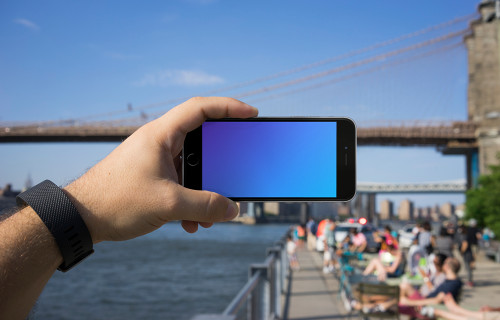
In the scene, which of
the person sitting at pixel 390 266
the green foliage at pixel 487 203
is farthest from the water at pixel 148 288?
the green foliage at pixel 487 203

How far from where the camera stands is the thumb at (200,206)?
4.66ft

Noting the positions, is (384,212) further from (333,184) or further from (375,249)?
(333,184)

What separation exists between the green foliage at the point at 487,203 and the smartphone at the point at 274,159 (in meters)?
19.2

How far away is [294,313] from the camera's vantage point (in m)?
8.49

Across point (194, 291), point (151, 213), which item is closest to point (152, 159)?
point (151, 213)

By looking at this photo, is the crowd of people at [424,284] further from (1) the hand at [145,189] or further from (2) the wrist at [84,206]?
(2) the wrist at [84,206]

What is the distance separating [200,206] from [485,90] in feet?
123

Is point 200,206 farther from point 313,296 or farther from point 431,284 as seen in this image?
point 313,296

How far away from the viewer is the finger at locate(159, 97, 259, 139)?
146 cm

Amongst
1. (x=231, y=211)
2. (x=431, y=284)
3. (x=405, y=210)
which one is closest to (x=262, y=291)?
(x=431, y=284)

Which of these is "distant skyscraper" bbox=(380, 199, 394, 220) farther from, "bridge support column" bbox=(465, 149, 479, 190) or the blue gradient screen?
the blue gradient screen

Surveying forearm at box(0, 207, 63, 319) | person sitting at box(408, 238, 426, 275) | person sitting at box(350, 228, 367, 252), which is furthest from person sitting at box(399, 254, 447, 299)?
forearm at box(0, 207, 63, 319)

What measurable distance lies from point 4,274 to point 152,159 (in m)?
0.46

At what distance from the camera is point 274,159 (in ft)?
5.69
